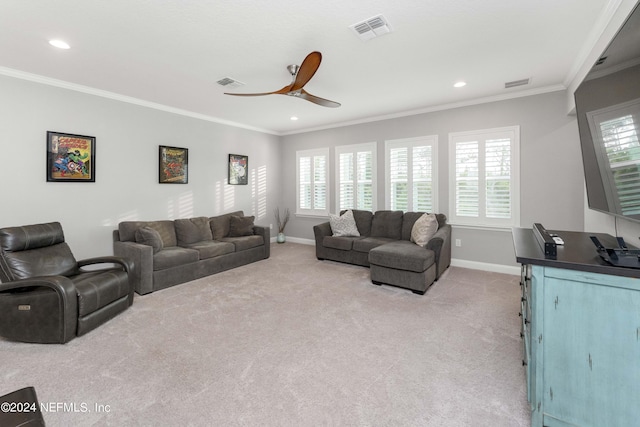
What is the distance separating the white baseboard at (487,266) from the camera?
4.43 metres

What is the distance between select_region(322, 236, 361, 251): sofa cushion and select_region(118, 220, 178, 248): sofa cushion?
8.37 feet

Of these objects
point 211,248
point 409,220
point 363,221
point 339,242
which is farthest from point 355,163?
point 211,248

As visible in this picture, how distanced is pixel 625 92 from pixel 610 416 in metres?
1.68

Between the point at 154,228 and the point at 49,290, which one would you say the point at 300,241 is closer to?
the point at 154,228

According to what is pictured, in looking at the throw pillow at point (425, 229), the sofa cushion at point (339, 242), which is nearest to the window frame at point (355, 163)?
the sofa cushion at point (339, 242)

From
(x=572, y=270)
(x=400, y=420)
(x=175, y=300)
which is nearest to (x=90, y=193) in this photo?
Answer: (x=175, y=300)

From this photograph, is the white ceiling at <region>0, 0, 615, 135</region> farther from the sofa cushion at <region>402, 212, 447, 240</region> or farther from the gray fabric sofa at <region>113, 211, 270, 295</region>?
the gray fabric sofa at <region>113, 211, 270, 295</region>

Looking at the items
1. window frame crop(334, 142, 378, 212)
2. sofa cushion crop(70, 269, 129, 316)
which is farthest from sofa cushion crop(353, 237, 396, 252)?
sofa cushion crop(70, 269, 129, 316)

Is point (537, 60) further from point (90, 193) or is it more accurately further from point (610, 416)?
point (90, 193)

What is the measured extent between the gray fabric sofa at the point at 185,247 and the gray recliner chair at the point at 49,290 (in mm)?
418

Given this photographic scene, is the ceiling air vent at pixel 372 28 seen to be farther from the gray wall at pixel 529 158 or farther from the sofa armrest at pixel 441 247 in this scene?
the gray wall at pixel 529 158

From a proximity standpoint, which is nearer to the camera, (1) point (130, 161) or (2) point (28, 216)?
(2) point (28, 216)

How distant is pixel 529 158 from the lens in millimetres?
4223

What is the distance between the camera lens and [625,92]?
1586 mm
